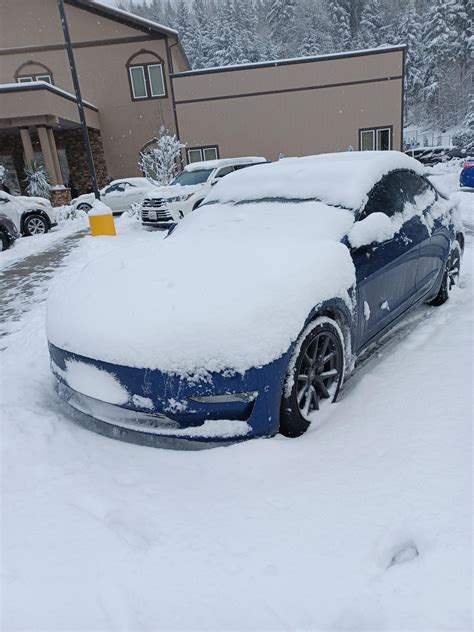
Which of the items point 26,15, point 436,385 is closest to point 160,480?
point 436,385

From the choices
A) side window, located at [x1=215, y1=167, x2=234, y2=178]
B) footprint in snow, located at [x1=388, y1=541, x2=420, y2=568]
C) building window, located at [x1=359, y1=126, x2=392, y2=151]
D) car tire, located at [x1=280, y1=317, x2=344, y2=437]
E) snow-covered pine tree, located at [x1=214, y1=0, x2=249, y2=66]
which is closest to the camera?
footprint in snow, located at [x1=388, y1=541, x2=420, y2=568]

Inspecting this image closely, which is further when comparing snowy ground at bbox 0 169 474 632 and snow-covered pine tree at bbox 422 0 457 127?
snow-covered pine tree at bbox 422 0 457 127

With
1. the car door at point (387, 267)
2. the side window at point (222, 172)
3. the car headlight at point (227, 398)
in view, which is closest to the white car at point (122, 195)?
the side window at point (222, 172)

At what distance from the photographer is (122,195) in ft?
53.0

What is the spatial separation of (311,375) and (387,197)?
5.90ft

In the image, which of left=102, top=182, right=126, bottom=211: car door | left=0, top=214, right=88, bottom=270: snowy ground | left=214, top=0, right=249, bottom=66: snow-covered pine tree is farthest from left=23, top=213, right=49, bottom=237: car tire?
left=214, top=0, right=249, bottom=66: snow-covered pine tree

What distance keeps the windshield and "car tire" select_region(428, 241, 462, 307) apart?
8425 millimetres

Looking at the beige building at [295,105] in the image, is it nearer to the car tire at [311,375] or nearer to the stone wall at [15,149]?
the stone wall at [15,149]

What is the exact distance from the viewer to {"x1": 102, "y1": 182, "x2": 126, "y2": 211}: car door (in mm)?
16203

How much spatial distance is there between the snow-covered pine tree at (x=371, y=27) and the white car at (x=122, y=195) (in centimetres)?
5471

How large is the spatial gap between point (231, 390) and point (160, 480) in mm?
561

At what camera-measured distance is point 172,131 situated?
74.9 ft

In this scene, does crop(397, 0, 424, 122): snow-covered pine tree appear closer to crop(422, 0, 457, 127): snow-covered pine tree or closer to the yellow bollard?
crop(422, 0, 457, 127): snow-covered pine tree

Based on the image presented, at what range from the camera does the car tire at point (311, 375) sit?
2.46 meters
